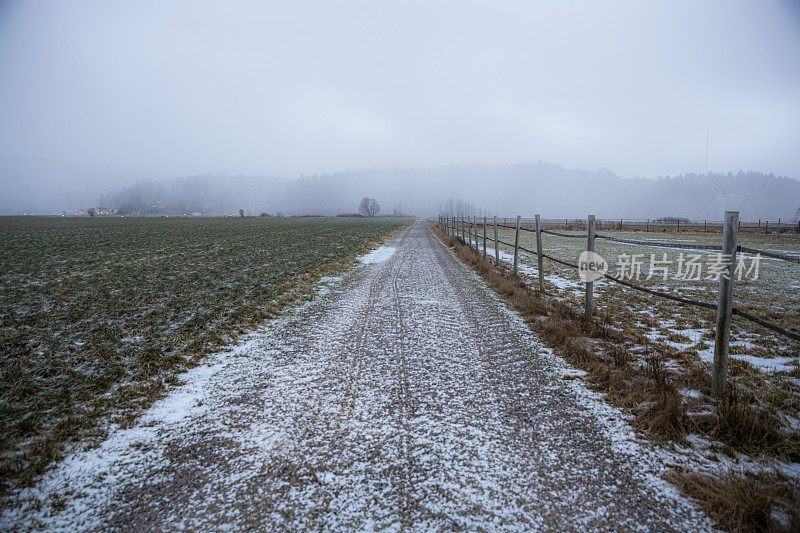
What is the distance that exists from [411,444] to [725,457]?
8.21 feet

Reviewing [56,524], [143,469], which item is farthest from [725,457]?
[56,524]

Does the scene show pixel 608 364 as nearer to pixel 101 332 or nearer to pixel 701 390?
pixel 701 390

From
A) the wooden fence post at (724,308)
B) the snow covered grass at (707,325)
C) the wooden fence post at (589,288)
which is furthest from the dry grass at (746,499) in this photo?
the wooden fence post at (589,288)

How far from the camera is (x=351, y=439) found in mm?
2941

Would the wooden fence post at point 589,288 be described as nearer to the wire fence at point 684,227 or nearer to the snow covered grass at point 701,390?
the snow covered grass at point 701,390

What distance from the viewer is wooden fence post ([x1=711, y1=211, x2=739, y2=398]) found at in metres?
3.48

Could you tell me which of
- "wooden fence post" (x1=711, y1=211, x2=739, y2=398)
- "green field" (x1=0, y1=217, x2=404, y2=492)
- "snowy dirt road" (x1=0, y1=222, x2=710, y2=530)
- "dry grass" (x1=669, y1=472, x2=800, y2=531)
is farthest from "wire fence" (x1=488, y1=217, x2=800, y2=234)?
"dry grass" (x1=669, y1=472, x2=800, y2=531)

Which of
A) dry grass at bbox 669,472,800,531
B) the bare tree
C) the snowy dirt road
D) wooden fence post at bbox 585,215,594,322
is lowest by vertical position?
the snowy dirt road

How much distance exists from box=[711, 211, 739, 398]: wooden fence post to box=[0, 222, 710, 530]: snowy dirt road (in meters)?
1.33

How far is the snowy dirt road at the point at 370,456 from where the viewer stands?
2203mm

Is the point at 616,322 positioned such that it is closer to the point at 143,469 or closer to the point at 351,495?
the point at 351,495

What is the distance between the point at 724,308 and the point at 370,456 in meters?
3.87

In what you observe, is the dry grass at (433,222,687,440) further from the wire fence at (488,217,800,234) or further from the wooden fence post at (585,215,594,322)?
the wire fence at (488,217,800,234)

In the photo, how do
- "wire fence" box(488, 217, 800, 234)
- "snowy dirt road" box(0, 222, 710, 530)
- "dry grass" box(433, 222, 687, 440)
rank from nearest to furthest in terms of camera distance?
"snowy dirt road" box(0, 222, 710, 530)
"dry grass" box(433, 222, 687, 440)
"wire fence" box(488, 217, 800, 234)
